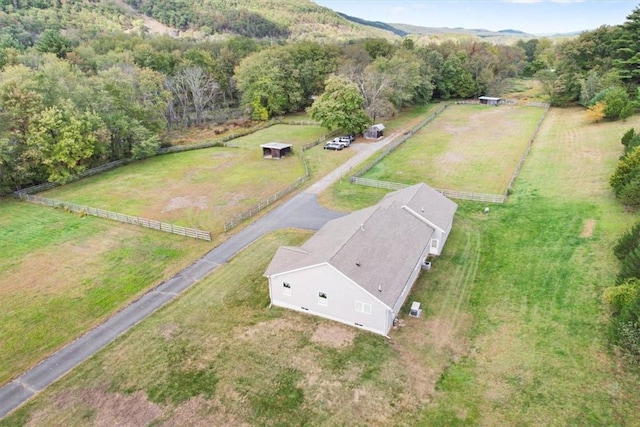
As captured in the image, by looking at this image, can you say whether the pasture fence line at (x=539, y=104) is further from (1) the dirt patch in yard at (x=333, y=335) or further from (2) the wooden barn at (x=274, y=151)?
(1) the dirt patch in yard at (x=333, y=335)

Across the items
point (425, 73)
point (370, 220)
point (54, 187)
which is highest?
→ point (425, 73)

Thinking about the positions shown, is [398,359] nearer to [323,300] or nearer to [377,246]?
[323,300]

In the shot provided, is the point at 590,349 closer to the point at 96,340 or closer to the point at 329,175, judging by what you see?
the point at 96,340

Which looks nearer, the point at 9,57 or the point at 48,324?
the point at 48,324

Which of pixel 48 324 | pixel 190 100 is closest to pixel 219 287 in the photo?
pixel 48 324

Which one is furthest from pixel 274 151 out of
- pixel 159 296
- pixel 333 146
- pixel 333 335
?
pixel 333 335

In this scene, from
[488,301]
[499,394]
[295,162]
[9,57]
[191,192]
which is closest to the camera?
[499,394]

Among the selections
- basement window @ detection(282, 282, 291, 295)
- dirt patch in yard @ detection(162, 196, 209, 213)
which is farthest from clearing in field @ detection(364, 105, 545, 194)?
basement window @ detection(282, 282, 291, 295)
